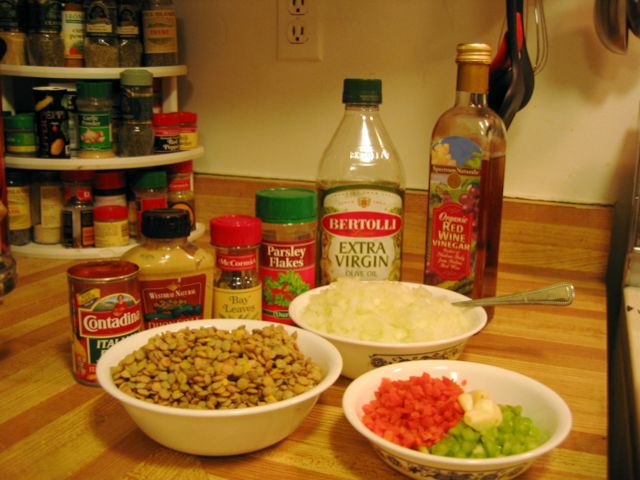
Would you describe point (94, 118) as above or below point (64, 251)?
above

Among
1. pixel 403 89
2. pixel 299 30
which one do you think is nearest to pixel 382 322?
pixel 403 89

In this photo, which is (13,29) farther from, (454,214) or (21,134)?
(454,214)

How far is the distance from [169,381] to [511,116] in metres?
0.70

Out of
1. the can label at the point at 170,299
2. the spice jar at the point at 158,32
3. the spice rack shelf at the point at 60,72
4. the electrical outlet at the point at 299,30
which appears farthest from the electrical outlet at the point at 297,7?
the can label at the point at 170,299

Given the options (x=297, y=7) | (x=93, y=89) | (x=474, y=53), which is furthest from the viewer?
(x=297, y=7)

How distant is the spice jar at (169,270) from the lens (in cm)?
78

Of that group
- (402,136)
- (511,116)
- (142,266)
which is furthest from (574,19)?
(142,266)

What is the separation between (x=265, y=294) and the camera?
2.85 feet

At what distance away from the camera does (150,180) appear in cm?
121

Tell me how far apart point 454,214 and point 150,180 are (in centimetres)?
57

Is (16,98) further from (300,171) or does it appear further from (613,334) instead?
(613,334)

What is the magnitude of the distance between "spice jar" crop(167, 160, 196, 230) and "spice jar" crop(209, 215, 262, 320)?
18.3 inches

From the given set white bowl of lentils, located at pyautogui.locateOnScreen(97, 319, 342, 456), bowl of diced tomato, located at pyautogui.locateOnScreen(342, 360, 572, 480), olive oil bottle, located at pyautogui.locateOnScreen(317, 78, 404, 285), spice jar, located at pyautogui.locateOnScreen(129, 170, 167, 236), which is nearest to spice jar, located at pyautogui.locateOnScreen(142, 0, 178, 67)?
spice jar, located at pyautogui.locateOnScreen(129, 170, 167, 236)

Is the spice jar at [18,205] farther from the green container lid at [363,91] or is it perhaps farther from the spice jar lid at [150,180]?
the green container lid at [363,91]
